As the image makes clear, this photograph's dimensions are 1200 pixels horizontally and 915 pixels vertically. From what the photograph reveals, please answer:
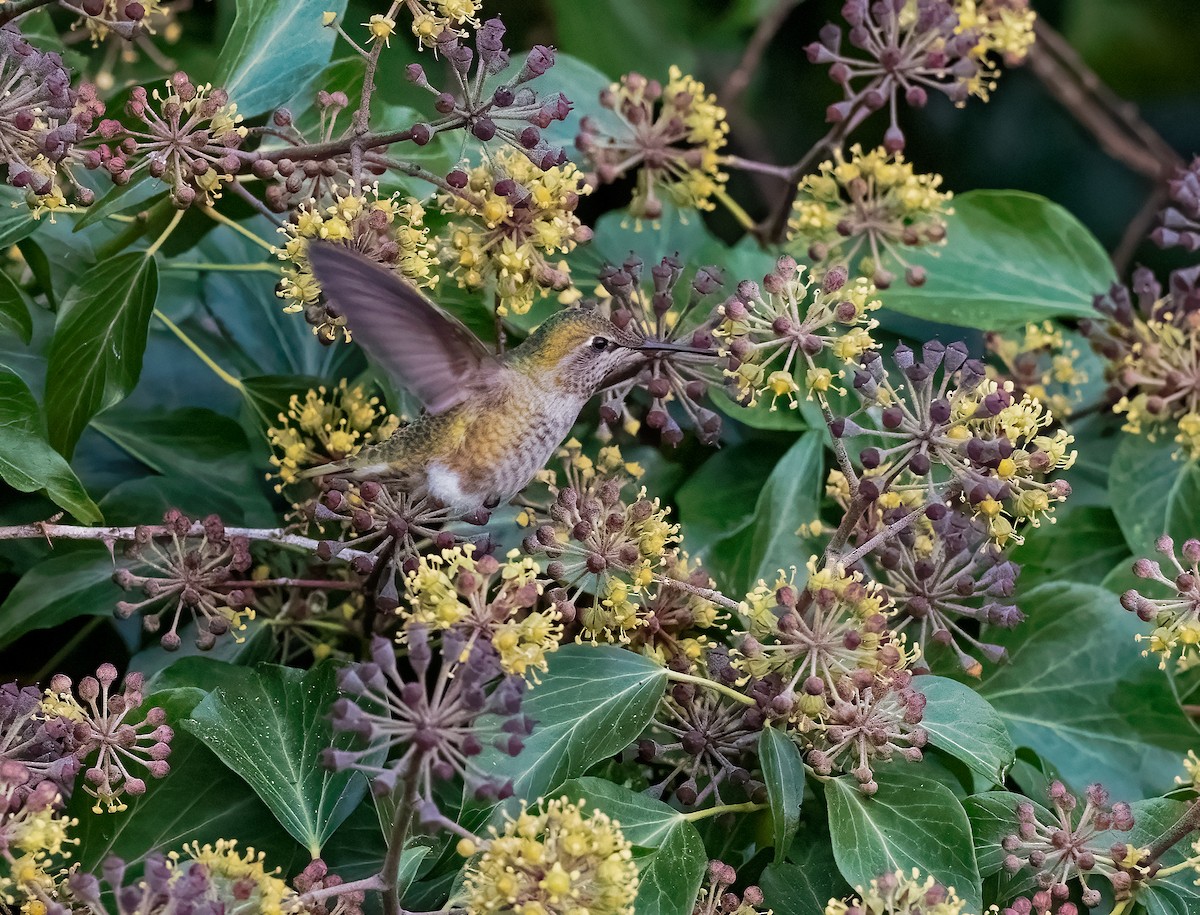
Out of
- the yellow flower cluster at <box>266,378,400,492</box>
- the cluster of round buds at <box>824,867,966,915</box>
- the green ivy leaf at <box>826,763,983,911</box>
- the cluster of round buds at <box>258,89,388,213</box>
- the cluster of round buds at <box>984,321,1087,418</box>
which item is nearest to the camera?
the cluster of round buds at <box>824,867,966,915</box>

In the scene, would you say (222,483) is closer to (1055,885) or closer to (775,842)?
(775,842)

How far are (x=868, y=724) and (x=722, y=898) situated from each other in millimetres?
183

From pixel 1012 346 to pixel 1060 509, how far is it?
0.22m

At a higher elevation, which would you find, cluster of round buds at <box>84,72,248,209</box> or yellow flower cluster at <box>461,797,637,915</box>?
cluster of round buds at <box>84,72,248,209</box>

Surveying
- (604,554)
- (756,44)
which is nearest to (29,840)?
(604,554)

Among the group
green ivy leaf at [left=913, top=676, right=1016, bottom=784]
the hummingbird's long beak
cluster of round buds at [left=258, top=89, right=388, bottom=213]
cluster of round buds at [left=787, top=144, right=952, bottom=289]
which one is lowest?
green ivy leaf at [left=913, top=676, right=1016, bottom=784]

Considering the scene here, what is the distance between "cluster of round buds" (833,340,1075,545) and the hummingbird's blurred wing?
37cm

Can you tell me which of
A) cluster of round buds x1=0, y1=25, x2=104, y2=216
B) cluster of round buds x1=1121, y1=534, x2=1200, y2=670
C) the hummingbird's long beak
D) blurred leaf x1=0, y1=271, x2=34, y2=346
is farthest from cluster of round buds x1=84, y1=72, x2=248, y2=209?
cluster of round buds x1=1121, y1=534, x2=1200, y2=670

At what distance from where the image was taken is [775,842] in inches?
36.9

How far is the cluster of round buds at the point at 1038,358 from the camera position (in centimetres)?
145

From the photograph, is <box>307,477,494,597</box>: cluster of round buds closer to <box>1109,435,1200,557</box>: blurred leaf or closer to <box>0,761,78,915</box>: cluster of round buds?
<box>0,761,78,915</box>: cluster of round buds

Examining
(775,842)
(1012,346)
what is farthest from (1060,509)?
(775,842)

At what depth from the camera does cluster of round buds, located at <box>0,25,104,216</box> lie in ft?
3.23

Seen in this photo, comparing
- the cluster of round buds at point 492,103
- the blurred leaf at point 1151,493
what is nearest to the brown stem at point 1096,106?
the blurred leaf at point 1151,493
